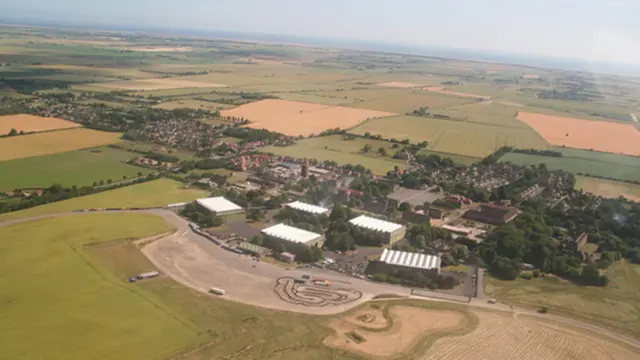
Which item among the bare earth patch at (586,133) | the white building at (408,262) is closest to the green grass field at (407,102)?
the bare earth patch at (586,133)

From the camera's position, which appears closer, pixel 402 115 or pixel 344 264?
pixel 344 264

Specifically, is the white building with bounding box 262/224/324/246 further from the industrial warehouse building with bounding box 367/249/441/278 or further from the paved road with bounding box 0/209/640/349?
the industrial warehouse building with bounding box 367/249/441/278

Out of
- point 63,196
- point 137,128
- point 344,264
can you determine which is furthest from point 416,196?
point 137,128

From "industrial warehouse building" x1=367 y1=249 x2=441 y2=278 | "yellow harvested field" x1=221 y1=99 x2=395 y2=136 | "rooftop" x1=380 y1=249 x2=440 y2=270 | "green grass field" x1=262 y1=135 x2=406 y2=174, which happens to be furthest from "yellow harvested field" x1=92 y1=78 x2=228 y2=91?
"industrial warehouse building" x1=367 y1=249 x2=441 y2=278

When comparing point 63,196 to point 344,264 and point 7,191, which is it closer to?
point 7,191

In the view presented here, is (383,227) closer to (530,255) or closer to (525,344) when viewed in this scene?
(530,255)

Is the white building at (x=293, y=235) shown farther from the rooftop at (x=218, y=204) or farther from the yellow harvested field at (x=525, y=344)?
the yellow harvested field at (x=525, y=344)
